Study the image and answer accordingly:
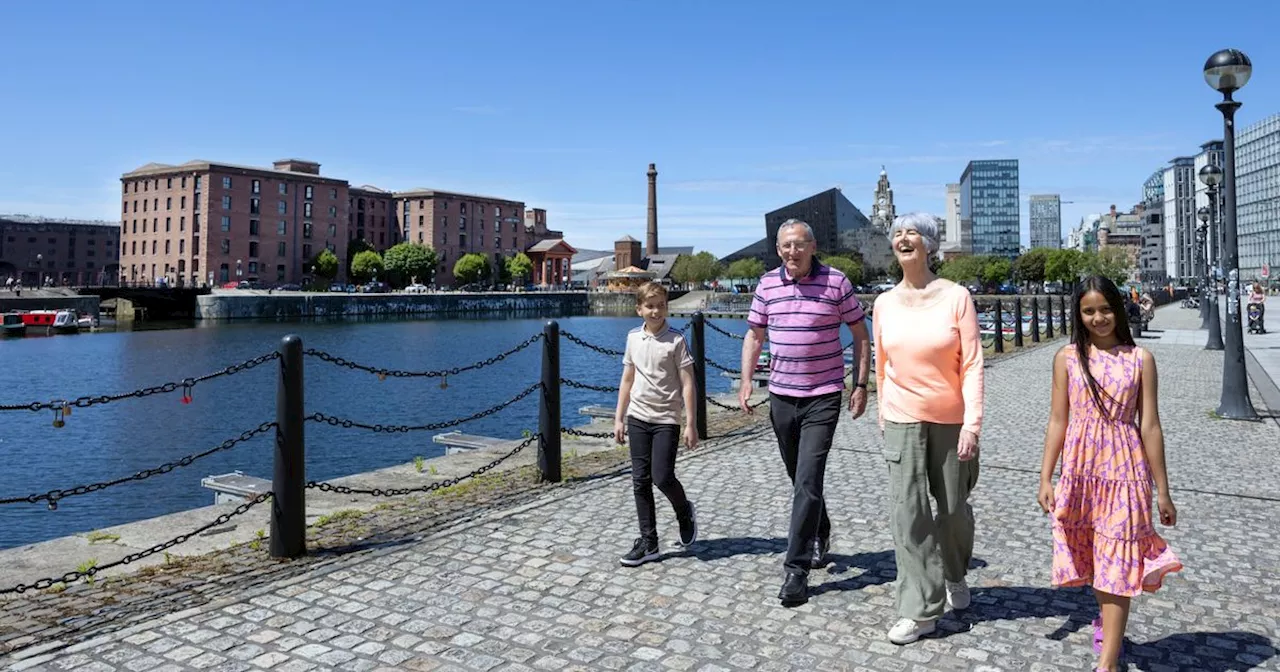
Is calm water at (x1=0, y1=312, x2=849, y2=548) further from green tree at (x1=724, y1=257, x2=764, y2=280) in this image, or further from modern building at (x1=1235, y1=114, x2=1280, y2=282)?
modern building at (x1=1235, y1=114, x2=1280, y2=282)

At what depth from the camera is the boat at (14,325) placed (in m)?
59.3

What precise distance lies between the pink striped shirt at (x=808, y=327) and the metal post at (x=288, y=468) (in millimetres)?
3171

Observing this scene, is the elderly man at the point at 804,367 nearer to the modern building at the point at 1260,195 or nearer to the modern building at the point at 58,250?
the modern building at the point at 58,250

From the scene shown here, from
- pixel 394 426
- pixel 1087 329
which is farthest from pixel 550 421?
pixel 1087 329

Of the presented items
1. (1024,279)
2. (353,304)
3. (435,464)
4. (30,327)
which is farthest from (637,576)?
(1024,279)

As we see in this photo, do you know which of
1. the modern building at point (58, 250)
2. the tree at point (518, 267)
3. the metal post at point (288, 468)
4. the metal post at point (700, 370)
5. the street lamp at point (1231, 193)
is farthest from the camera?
the tree at point (518, 267)

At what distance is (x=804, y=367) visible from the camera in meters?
4.92

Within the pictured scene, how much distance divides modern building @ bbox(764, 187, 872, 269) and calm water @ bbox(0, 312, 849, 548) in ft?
374

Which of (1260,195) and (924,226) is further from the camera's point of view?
(1260,195)

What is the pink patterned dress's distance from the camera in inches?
143

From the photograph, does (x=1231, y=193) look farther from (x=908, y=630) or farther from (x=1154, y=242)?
(x=1154, y=242)

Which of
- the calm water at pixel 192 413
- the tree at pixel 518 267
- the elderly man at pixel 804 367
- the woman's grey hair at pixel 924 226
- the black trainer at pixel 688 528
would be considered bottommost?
the calm water at pixel 192 413

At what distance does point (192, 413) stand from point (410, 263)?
92.9 metres

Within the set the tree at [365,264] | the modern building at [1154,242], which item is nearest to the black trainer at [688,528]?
the tree at [365,264]
